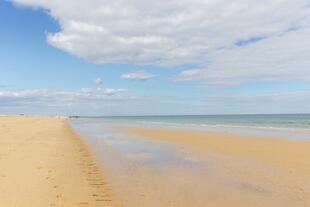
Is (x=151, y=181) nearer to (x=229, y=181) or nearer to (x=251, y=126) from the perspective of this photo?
(x=229, y=181)

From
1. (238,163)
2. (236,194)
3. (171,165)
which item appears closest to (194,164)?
(171,165)

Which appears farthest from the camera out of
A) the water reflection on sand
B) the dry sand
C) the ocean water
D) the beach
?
the ocean water

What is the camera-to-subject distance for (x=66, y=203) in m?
7.32

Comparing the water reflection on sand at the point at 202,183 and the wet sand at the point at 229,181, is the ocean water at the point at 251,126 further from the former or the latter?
the water reflection on sand at the point at 202,183

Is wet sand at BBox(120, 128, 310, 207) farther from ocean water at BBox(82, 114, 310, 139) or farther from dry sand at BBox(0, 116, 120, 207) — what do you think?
ocean water at BBox(82, 114, 310, 139)

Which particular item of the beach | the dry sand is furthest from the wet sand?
the dry sand

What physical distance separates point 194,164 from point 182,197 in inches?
218

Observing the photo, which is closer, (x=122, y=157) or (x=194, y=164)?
(x=194, y=164)

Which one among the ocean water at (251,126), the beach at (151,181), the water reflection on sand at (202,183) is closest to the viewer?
the beach at (151,181)

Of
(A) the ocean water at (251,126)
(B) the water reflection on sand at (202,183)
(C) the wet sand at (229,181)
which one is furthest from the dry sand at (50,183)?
(A) the ocean water at (251,126)

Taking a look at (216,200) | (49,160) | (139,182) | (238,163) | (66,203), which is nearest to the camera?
(66,203)

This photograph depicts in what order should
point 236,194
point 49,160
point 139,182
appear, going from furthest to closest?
point 49,160
point 139,182
point 236,194

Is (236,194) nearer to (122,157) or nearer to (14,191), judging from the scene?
(14,191)

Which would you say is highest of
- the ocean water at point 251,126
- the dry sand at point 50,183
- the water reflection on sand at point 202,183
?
the ocean water at point 251,126
